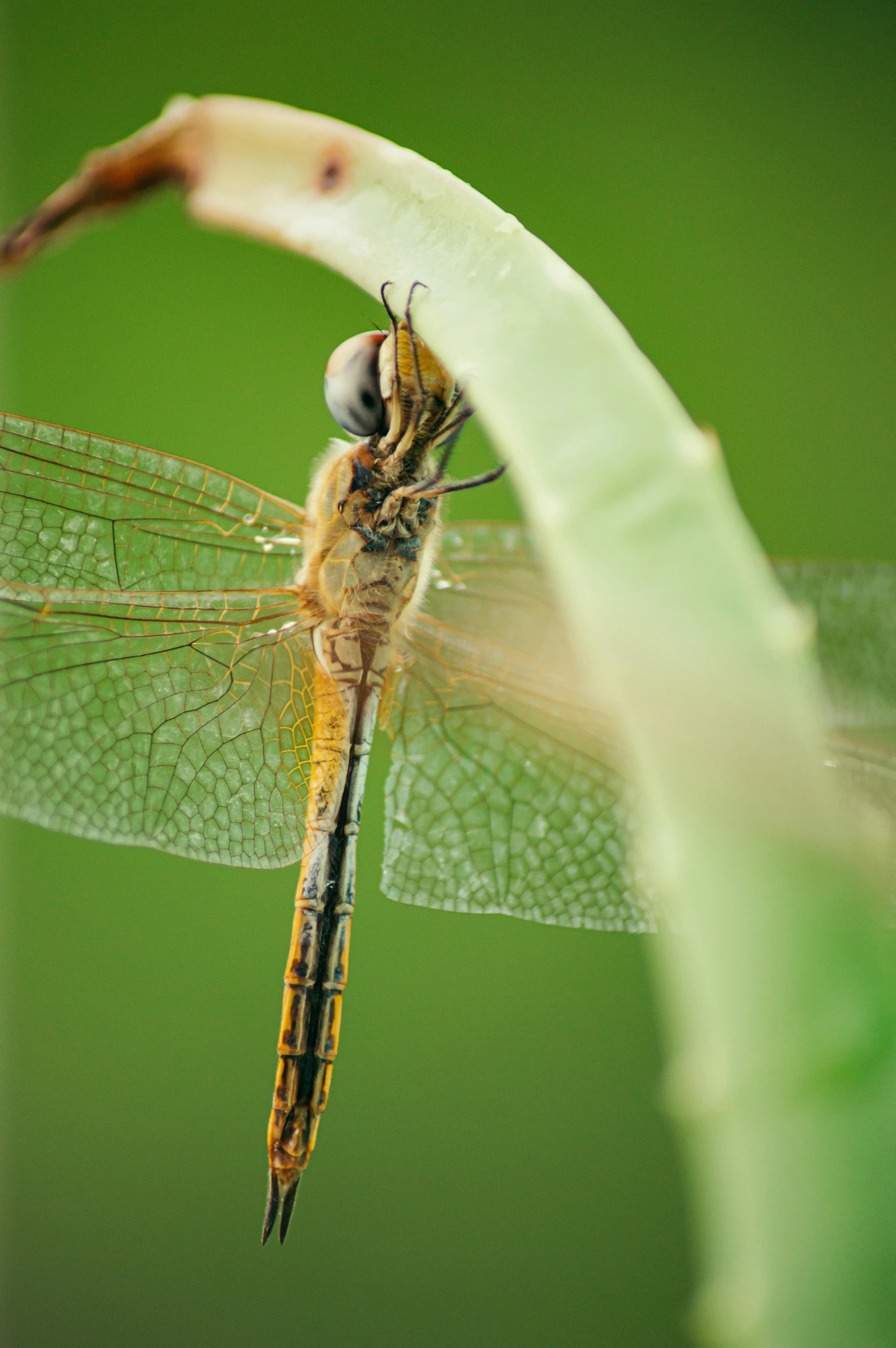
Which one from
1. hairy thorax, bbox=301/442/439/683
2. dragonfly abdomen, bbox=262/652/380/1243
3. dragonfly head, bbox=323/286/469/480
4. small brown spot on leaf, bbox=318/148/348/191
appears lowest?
dragonfly abdomen, bbox=262/652/380/1243

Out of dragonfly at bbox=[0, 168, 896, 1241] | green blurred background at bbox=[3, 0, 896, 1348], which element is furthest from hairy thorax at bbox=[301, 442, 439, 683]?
green blurred background at bbox=[3, 0, 896, 1348]

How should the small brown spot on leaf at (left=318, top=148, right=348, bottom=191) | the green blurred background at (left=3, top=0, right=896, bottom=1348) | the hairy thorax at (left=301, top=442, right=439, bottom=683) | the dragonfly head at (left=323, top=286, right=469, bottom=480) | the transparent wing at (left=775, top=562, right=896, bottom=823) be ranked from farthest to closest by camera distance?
the green blurred background at (left=3, top=0, right=896, bottom=1348), the transparent wing at (left=775, top=562, right=896, bottom=823), the hairy thorax at (left=301, top=442, right=439, bottom=683), the dragonfly head at (left=323, top=286, right=469, bottom=480), the small brown spot on leaf at (left=318, top=148, right=348, bottom=191)

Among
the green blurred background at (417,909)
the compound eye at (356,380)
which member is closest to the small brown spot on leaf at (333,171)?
the compound eye at (356,380)

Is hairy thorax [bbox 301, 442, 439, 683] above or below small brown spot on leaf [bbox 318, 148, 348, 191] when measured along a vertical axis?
above

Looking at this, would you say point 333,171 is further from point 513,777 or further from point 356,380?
point 513,777

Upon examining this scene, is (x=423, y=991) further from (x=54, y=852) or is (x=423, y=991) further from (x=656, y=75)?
(x=656, y=75)

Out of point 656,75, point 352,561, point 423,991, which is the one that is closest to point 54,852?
point 423,991

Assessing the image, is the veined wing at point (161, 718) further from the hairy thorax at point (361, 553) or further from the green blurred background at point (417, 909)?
the green blurred background at point (417, 909)

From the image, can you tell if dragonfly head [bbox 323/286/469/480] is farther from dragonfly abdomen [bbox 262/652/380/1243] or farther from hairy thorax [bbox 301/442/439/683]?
dragonfly abdomen [bbox 262/652/380/1243]

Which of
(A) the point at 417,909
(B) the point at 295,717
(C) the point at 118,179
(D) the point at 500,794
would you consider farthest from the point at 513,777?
(A) the point at 417,909
